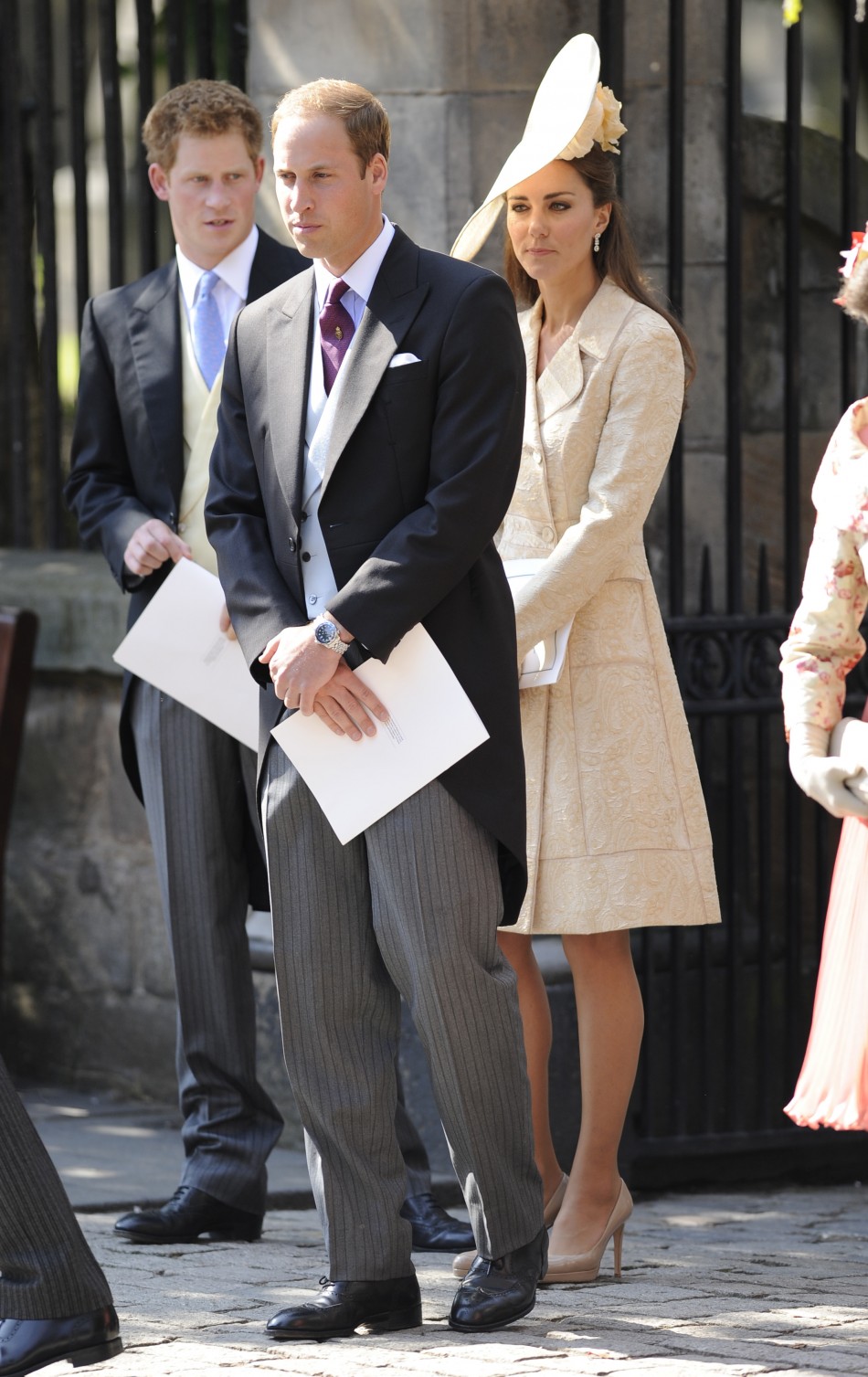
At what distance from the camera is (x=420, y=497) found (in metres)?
3.50

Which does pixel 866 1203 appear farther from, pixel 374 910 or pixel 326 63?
pixel 326 63

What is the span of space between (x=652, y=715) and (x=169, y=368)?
4.06 feet

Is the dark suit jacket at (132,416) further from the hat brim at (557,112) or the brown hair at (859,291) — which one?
the brown hair at (859,291)

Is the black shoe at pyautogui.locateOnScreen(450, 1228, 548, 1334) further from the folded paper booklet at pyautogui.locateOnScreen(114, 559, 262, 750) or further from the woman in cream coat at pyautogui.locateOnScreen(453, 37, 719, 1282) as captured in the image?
the folded paper booklet at pyautogui.locateOnScreen(114, 559, 262, 750)

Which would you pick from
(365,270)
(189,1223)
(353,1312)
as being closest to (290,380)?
(365,270)

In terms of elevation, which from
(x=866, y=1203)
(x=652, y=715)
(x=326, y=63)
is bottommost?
(x=866, y=1203)

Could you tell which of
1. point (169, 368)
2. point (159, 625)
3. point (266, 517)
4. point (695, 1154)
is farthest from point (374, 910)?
point (695, 1154)

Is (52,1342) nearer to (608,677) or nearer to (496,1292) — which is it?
(496,1292)

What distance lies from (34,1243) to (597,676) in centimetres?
154

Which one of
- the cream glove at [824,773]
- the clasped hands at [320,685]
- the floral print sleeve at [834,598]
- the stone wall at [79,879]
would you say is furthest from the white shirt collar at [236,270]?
the cream glove at [824,773]

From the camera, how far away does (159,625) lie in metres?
4.25

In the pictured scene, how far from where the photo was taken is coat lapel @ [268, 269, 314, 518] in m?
3.53

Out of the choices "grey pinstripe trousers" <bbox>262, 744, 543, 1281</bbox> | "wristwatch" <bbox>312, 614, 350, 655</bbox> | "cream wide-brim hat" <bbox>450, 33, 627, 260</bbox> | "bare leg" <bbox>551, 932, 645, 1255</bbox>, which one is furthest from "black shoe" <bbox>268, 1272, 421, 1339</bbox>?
"cream wide-brim hat" <bbox>450, 33, 627, 260</bbox>

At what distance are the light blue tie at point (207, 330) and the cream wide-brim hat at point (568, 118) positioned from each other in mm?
635
